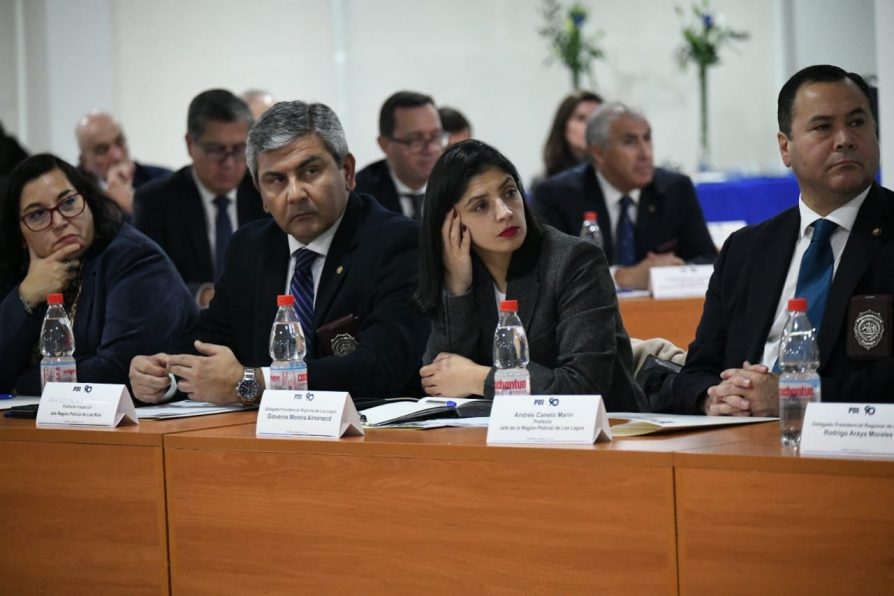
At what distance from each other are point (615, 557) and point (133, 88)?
8.02 metres

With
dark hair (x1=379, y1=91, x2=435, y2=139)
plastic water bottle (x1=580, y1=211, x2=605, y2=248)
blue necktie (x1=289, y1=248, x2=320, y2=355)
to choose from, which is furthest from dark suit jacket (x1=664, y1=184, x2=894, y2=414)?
dark hair (x1=379, y1=91, x2=435, y2=139)

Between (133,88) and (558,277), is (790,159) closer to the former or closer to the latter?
(558,277)

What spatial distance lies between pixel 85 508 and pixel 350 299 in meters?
0.92

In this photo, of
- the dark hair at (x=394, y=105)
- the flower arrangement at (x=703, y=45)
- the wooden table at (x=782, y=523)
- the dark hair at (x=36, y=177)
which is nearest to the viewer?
the wooden table at (x=782, y=523)

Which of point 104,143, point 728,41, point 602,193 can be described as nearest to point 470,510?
point 602,193

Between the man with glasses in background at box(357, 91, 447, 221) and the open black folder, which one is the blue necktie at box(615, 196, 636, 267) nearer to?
the man with glasses in background at box(357, 91, 447, 221)

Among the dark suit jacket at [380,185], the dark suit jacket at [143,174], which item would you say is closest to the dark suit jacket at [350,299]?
the dark suit jacket at [380,185]

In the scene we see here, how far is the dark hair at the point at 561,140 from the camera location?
6.89 m

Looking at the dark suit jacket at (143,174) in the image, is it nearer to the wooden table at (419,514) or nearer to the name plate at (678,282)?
the name plate at (678,282)

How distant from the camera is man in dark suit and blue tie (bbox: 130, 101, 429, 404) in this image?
313 centimetres

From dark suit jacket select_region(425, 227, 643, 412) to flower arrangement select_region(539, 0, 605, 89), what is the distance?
241 inches

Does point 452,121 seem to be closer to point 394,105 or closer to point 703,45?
point 394,105

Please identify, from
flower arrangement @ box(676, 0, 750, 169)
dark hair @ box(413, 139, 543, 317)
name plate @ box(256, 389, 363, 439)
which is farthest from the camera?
flower arrangement @ box(676, 0, 750, 169)

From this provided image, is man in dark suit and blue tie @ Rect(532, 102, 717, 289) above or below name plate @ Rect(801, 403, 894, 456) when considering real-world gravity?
above
